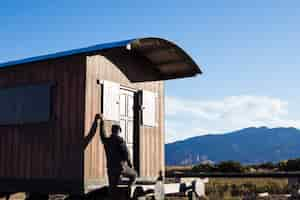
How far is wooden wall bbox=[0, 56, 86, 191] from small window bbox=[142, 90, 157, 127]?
230 centimetres

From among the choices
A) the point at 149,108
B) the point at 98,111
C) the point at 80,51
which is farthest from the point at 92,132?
the point at 149,108

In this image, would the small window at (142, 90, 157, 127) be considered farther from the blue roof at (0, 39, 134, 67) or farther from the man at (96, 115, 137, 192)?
the man at (96, 115, 137, 192)

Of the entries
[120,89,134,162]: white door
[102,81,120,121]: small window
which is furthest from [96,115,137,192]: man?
[120,89,134,162]: white door

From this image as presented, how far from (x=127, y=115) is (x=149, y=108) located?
0.81m

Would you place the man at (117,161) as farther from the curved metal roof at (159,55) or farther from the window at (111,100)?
the curved metal roof at (159,55)

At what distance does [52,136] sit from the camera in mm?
12023

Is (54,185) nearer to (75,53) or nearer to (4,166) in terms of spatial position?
(4,166)

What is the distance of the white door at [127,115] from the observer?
12.8 metres

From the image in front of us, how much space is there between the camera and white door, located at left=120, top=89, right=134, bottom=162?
1283cm

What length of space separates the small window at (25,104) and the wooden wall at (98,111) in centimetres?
118

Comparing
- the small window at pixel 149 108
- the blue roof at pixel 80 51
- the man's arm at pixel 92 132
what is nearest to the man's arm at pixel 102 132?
the man's arm at pixel 92 132

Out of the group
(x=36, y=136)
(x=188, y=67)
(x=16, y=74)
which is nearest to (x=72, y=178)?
(x=36, y=136)

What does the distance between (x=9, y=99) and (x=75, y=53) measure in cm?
251

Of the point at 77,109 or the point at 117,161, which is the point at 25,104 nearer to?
the point at 77,109
